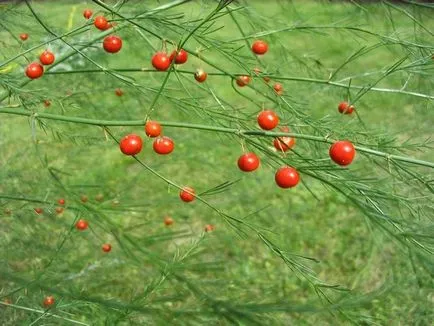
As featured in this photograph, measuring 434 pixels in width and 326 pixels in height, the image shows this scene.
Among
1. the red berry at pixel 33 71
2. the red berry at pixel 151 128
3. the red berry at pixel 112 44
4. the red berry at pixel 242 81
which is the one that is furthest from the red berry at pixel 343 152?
the red berry at pixel 33 71

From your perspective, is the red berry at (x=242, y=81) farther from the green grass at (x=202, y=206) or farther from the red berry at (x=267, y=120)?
the red berry at (x=267, y=120)

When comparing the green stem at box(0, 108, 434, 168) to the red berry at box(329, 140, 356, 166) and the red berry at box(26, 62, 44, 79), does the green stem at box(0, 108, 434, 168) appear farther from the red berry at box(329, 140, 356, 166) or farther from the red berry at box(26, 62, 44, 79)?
the red berry at box(26, 62, 44, 79)

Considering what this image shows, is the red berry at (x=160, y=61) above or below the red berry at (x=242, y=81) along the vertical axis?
above

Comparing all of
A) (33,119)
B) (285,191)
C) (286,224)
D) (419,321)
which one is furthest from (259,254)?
(33,119)

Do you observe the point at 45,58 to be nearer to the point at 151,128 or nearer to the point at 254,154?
the point at 151,128

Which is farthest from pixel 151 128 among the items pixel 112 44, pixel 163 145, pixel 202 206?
pixel 202 206

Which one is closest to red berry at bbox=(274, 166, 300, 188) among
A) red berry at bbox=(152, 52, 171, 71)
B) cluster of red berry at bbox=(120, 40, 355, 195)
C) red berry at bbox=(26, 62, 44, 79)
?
cluster of red berry at bbox=(120, 40, 355, 195)
